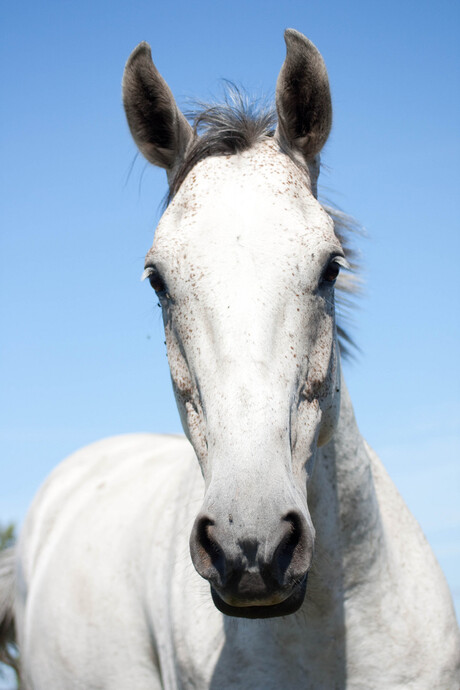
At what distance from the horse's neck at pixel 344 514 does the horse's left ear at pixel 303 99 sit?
44.9 inches

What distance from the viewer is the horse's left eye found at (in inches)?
105

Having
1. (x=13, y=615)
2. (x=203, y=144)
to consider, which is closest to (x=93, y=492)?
(x=13, y=615)

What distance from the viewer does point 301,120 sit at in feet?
10.3

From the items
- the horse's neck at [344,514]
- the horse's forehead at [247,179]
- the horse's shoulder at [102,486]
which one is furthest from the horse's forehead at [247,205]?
the horse's shoulder at [102,486]

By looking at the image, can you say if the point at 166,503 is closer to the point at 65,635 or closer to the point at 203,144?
the point at 65,635

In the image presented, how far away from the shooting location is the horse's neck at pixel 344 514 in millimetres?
2791

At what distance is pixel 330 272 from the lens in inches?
106

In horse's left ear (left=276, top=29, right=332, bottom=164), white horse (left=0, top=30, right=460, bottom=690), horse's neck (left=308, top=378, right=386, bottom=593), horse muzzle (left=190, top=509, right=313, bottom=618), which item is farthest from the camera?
horse's left ear (left=276, top=29, right=332, bottom=164)

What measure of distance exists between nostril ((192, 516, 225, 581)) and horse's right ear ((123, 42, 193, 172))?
5.98 ft

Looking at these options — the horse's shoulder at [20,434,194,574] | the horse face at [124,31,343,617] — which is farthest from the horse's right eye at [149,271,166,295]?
the horse's shoulder at [20,434,194,574]

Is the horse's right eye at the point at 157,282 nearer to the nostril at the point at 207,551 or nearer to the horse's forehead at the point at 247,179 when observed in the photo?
the horse's forehead at the point at 247,179

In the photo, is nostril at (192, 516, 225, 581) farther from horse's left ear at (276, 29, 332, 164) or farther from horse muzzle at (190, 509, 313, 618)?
horse's left ear at (276, 29, 332, 164)

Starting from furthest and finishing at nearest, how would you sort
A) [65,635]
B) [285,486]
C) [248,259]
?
[65,635]
[248,259]
[285,486]

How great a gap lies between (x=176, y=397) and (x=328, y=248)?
31.1 inches
